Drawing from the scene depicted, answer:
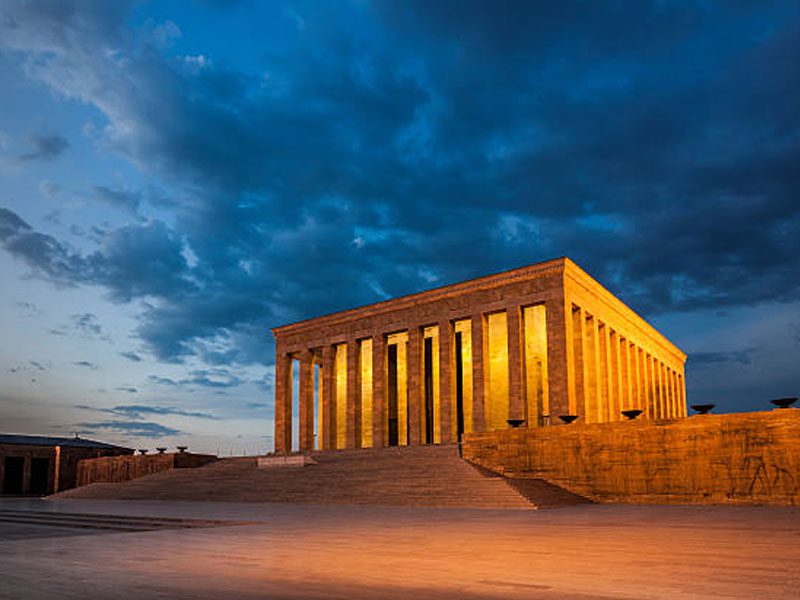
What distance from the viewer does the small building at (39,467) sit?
52656 mm

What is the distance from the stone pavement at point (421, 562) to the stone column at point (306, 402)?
33.2 m

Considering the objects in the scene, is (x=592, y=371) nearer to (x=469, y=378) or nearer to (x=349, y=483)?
(x=469, y=378)

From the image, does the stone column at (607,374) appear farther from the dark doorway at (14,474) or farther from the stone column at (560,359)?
the dark doorway at (14,474)

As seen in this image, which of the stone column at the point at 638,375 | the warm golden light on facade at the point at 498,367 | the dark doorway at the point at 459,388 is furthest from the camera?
the stone column at the point at 638,375

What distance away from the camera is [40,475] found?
5616cm

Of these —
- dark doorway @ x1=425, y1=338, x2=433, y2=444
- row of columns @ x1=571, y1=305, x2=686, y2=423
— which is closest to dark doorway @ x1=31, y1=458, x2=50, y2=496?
dark doorway @ x1=425, y1=338, x2=433, y2=444


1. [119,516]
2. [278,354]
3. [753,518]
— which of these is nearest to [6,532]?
[119,516]

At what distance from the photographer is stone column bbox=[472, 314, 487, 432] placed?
124 ft

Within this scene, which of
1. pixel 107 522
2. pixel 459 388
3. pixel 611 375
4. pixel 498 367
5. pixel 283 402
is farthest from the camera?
pixel 283 402

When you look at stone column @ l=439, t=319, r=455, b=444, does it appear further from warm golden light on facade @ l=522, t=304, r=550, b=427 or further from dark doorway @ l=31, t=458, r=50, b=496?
dark doorway @ l=31, t=458, r=50, b=496

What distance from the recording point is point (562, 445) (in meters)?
26.3

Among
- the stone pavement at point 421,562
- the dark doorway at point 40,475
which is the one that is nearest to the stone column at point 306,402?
the dark doorway at point 40,475

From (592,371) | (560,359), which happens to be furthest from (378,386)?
(592,371)

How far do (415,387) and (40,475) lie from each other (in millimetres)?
34659
